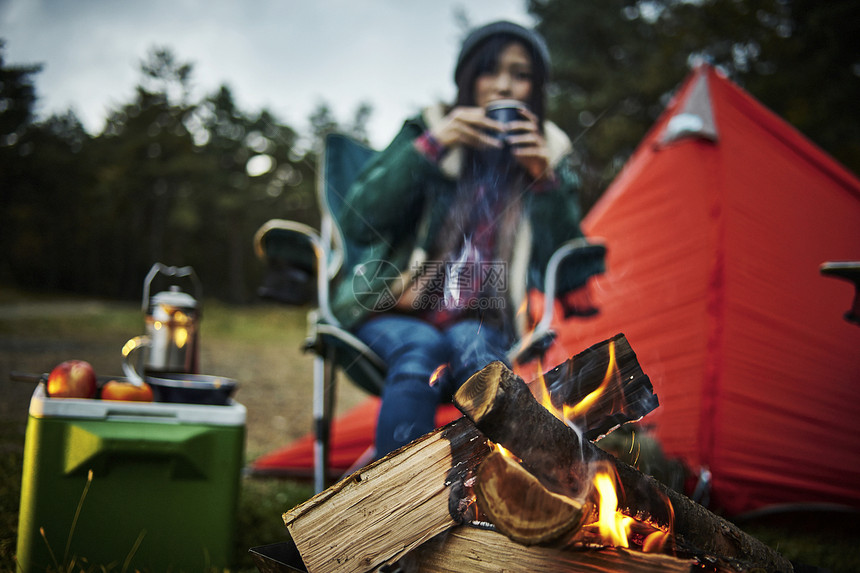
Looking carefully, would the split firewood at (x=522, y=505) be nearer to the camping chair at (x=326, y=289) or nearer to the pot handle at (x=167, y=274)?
the camping chair at (x=326, y=289)

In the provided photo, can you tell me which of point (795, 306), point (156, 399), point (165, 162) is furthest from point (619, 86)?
point (165, 162)

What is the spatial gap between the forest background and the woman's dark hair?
3.12m

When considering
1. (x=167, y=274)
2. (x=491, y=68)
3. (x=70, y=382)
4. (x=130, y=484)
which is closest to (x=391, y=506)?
(x=130, y=484)

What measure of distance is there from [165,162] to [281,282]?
1901 cm

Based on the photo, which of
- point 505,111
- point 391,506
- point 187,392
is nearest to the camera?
point 391,506

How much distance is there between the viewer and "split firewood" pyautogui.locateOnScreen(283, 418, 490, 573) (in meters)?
0.83

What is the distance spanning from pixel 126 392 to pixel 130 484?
204mm

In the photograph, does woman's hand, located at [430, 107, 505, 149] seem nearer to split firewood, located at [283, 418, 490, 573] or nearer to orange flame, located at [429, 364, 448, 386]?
orange flame, located at [429, 364, 448, 386]

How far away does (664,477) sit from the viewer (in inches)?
64.9

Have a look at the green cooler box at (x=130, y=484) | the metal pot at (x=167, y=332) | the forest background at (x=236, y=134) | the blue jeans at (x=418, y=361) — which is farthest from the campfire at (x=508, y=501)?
the forest background at (x=236, y=134)

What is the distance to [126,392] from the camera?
1.25 m

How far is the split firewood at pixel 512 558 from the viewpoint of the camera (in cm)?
72

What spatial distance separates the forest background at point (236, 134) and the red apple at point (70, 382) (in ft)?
14.5

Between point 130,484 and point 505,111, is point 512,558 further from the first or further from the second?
point 505,111
